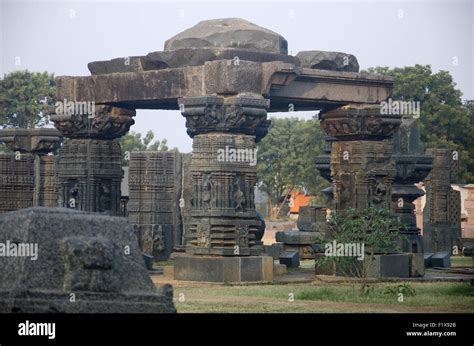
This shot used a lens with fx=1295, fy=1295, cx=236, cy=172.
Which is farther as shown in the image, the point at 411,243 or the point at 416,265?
the point at 411,243

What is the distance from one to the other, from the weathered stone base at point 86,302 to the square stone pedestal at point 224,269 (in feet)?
24.4

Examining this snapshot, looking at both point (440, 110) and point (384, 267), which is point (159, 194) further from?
point (440, 110)

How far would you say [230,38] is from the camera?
2161 centimetres

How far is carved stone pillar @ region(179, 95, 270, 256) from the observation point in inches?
805

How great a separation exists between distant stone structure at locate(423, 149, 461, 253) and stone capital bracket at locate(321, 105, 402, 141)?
1251 cm

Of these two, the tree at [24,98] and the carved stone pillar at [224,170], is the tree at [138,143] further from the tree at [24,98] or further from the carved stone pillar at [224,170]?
the carved stone pillar at [224,170]

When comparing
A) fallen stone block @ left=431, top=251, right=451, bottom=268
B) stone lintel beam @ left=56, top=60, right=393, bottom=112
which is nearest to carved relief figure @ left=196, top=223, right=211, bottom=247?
stone lintel beam @ left=56, top=60, right=393, bottom=112

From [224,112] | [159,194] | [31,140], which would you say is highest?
[224,112]

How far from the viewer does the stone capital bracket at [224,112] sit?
66.7 feet

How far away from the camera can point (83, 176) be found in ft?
77.8

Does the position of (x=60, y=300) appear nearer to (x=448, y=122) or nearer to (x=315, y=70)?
(x=315, y=70)

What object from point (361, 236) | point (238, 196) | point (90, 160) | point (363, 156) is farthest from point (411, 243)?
point (90, 160)

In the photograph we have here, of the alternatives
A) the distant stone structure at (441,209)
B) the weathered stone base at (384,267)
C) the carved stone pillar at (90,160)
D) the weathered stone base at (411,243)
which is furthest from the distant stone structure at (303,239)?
the weathered stone base at (384,267)

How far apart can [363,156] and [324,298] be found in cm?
526
